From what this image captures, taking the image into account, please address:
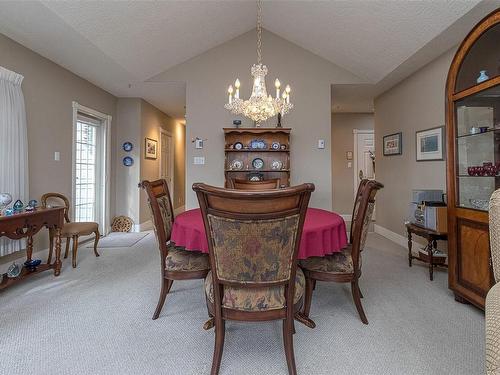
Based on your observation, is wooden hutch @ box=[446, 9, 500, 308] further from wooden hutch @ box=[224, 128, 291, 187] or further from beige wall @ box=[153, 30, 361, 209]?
wooden hutch @ box=[224, 128, 291, 187]

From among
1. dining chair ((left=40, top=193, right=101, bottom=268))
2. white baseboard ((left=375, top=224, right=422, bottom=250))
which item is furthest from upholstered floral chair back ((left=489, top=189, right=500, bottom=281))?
dining chair ((left=40, top=193, right=101, bottom=268))

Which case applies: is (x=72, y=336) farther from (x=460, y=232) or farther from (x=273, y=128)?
(x=273, y=128)

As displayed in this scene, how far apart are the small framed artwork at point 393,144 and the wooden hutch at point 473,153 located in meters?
1.88

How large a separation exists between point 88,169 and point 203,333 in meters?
3.82

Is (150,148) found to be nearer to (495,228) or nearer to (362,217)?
(362,217)

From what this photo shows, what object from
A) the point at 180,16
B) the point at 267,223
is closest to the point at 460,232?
the point at 267,223

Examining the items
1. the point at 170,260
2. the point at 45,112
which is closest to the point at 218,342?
the point at 170,260

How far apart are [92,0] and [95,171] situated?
2860 millimetres

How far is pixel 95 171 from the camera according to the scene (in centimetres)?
462

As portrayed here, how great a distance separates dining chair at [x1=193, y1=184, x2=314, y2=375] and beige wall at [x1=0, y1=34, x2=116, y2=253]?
3109 mm

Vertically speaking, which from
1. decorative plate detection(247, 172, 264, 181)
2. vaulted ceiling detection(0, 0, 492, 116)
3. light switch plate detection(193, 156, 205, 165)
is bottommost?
decorative plate detection(247, 172, 264, 181)

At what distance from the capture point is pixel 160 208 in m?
1.99

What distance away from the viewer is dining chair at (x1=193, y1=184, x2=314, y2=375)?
1124mm

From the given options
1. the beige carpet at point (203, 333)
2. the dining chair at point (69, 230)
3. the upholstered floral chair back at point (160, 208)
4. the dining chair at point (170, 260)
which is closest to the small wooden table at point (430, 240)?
the beige carpet at point (203, 333)
